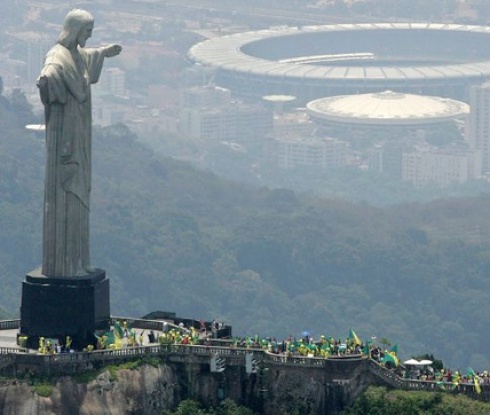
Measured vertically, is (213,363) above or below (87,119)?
below

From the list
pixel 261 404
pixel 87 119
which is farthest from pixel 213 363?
pixel 87 119

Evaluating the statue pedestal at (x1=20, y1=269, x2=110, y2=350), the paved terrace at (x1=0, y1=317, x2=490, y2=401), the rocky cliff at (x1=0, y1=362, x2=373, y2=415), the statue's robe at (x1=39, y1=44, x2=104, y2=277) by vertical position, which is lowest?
the rocky cliff at (x1=0, y1=362, x2=373, y2=415)

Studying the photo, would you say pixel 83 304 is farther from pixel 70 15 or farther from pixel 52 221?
pixel 70 15

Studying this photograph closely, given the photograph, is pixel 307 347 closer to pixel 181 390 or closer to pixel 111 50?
pixel 181 390

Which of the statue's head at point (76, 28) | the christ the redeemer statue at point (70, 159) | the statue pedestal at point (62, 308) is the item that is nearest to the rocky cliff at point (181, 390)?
the statue pedestal at point (62, 308)

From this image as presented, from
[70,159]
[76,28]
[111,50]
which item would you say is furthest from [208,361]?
[76,28]

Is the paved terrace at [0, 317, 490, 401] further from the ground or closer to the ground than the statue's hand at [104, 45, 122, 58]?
closer to the ground

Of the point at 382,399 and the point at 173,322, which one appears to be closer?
the point at 382,399

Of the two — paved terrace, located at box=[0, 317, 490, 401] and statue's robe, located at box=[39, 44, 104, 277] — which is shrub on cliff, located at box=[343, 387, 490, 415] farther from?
statue's robe, located at box=[39, 44, 104, 277]

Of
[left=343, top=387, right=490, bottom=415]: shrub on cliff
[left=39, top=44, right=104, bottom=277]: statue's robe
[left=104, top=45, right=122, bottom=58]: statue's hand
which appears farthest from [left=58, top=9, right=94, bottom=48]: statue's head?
[left=343, top=387, right=490, bottom=415]: shrub on cliff
